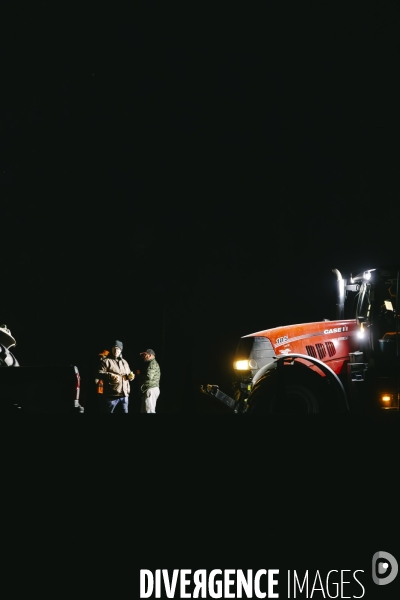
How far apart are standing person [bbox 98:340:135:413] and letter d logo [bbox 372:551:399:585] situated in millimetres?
8141

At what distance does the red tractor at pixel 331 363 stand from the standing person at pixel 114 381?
2694 millimetres

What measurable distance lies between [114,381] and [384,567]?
824 centimetres

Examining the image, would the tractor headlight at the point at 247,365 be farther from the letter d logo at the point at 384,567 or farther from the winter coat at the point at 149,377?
the letter d logo at the point at 384,567

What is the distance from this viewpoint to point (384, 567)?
4.20 metres

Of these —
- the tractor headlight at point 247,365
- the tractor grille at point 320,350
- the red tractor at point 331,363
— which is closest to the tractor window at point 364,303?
the red tractor at point 331,363

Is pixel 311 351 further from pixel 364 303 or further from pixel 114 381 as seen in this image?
pixel 114 381

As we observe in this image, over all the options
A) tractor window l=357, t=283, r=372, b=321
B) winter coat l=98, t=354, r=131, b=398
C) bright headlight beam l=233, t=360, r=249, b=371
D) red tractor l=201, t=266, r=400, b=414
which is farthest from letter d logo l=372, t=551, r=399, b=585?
winter coat l=98, t=354, r=131, b=398

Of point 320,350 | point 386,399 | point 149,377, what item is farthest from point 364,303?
point 149,377

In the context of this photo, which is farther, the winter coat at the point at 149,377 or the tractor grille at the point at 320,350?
the winter coat at the point at 149,377

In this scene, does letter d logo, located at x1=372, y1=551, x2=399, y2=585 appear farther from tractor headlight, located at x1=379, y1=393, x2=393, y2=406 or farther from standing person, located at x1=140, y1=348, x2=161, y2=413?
standing person, located at x1=140, y1=348, x2=161, y2=413

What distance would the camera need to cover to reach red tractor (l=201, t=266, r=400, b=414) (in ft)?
29.3

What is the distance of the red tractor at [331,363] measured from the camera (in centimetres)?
894

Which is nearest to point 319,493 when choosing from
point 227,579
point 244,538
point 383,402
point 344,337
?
point 244,538

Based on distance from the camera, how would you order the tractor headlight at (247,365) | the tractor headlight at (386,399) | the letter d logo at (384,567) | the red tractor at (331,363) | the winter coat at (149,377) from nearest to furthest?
the letter d logo at (384,567) < the tractor headlight at (386,399) < the red tractor at (331,363) < the tractor headlight at (247,365) < the winter coat at (149,377)
